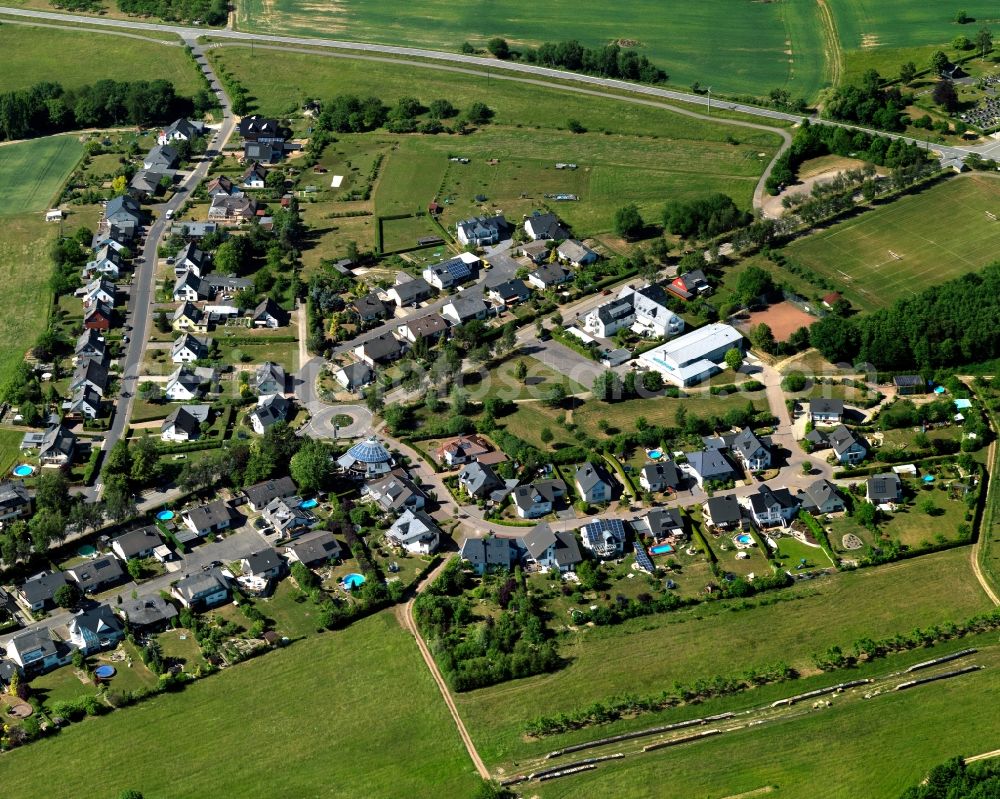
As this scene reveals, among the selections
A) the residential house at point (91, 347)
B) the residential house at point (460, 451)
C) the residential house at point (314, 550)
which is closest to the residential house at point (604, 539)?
the residential house at point (460, 451)

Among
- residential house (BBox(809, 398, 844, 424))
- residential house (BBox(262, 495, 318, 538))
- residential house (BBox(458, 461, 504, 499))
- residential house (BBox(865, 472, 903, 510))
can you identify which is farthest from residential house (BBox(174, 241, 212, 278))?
residential house (BBox(865, 472, 903, 510))

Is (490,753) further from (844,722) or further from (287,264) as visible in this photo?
(287,264)

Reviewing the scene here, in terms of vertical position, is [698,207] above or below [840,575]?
above

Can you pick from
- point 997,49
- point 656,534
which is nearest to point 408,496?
point 656,534

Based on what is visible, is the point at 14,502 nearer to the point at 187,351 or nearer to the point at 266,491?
the point at 266,491

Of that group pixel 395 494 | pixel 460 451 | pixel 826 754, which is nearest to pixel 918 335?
pixel 460 451

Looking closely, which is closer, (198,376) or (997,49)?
(198,376)
